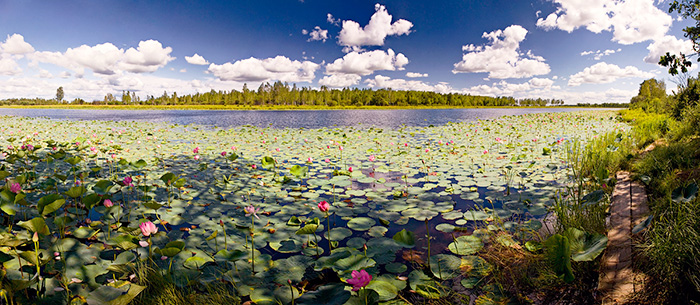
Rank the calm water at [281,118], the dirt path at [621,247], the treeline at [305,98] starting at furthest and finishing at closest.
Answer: the treeline at [305,98], the calm water at [281,118], the dirt path at [621,247]

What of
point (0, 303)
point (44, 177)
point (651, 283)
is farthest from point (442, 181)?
point (44, 177)

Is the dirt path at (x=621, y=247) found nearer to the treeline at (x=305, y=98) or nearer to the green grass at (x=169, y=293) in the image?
the green grass at (x=169, y=293)

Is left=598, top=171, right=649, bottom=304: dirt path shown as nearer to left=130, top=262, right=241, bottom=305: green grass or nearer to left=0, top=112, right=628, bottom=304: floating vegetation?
left=0, top=112, right=628, bottom=304: floating vegetation

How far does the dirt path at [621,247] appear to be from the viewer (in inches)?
72.0

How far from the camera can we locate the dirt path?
6.00 ft

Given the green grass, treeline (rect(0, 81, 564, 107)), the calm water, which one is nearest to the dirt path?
the green grass

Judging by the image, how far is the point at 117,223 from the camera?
2.91 m

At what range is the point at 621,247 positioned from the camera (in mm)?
2229

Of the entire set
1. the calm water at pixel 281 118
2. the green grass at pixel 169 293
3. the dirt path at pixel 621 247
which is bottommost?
the green grass at pixel 169 293

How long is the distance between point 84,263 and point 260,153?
554 cm

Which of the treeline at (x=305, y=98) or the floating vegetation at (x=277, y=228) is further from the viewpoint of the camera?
the treeline at (x=305, y=98)

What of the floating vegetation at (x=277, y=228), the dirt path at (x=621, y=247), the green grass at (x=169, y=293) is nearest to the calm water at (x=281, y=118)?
the floating vegetation at (x=277, y=228)

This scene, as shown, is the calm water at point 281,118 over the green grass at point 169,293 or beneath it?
over

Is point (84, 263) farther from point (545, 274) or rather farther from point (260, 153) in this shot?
point (260, 153)
